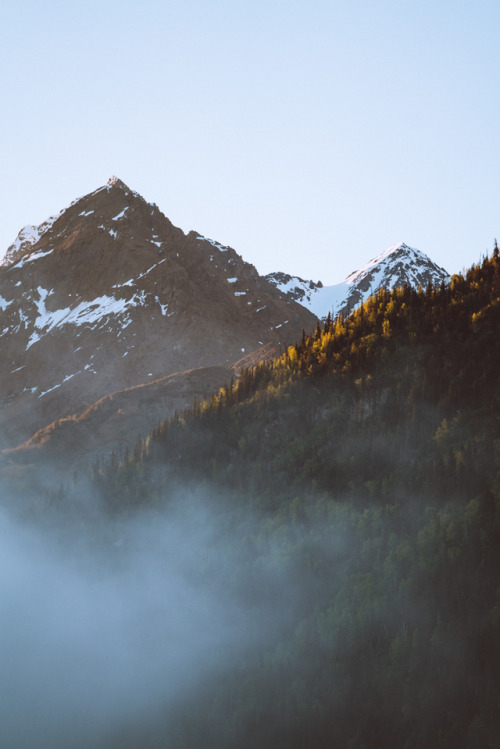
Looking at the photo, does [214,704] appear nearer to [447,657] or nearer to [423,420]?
[447,657]

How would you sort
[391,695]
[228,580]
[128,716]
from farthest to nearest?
[228,580], [128,716], [391,695]

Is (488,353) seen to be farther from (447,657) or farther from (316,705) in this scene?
(316,705)

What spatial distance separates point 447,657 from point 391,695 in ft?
39.3

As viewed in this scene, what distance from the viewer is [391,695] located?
144000mm

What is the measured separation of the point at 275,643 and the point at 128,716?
118ft

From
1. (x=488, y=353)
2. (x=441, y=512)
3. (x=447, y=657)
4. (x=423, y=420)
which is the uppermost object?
(x=488, y=353)

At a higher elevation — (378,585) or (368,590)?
(378,585)

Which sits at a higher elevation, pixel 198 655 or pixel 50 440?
pixel 50 440

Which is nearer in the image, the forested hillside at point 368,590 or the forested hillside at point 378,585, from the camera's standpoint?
the forested hillside at point 378,585

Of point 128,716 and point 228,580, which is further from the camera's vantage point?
point 228,580

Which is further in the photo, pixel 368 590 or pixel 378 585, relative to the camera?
pixel 368 590

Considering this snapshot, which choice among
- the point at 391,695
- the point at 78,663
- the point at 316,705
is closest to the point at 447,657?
the point at 391,695

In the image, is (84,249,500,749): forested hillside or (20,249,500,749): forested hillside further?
(20,249,500,749): forested hillside

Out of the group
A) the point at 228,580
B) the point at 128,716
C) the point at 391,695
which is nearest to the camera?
the point at 391,695
